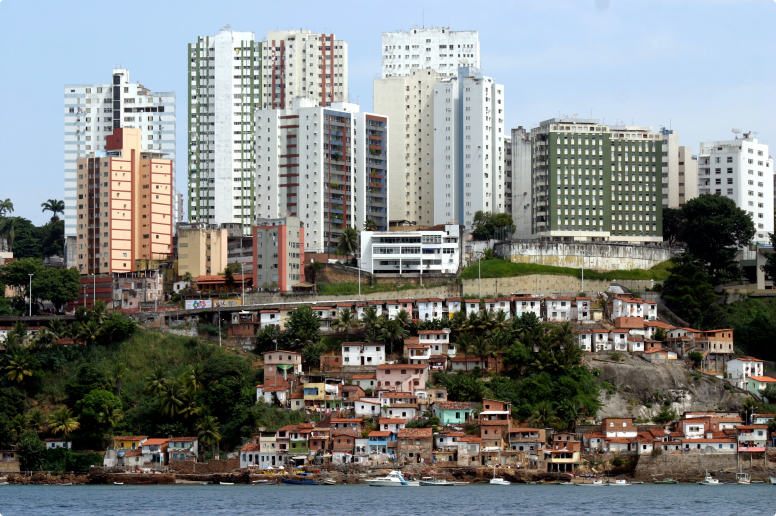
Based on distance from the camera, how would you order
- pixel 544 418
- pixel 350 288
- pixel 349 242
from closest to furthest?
pixel 544 418
pixel 350 288
pixel 349 242

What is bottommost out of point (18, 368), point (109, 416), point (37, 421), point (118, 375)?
point (37, 421)

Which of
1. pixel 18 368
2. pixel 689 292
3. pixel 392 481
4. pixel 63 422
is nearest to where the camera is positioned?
pixel 392 481

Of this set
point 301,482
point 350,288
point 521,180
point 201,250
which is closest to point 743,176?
point 521,180

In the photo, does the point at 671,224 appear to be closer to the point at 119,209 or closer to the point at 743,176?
the point at 743,176

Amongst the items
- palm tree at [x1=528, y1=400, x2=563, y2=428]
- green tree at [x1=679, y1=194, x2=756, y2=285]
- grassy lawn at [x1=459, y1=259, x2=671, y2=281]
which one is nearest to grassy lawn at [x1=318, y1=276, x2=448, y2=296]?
grassy lawn at [x1=459, y1=259, x2=671, y2=281]

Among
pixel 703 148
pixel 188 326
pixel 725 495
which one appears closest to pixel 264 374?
pixel 188 326

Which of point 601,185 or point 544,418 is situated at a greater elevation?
point 601,185

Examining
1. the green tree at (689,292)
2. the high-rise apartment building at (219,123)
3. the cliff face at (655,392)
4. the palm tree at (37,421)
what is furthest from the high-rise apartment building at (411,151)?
the palm tree at (37,421)
